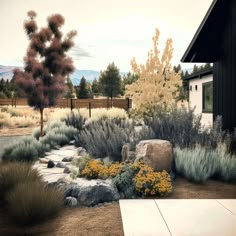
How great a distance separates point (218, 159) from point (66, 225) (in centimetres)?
221

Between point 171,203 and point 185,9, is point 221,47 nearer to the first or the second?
point 185,9

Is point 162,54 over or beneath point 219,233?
over

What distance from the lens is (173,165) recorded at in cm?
434

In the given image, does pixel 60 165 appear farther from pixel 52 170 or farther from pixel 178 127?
pixel 178 127

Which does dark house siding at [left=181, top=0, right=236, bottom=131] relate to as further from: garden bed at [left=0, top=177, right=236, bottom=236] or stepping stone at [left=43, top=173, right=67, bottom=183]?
stepping stone at [left=43, top=173, right=67, bottom=183]

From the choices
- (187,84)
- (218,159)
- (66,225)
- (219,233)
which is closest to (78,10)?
(218,159)

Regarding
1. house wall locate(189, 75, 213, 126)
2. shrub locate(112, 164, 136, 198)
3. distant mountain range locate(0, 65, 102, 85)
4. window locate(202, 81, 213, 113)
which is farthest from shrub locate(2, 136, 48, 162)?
window locate(202, 81, 213, 113)

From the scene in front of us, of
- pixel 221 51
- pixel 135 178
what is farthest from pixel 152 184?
pixel 221 51

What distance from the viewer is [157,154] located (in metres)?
4.15

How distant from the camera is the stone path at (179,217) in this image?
2713 mm

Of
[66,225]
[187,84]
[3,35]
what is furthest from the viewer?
[187,84]

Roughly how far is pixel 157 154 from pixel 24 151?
254 cm

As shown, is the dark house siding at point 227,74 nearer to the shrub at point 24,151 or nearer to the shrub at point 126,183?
the shrub at point 126,183

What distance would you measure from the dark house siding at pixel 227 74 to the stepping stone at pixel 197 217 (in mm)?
2446
